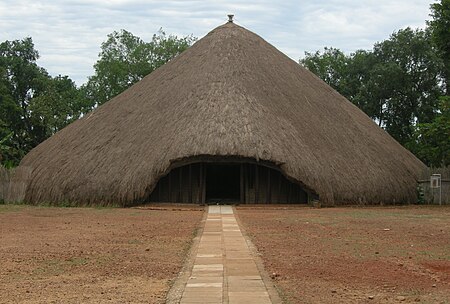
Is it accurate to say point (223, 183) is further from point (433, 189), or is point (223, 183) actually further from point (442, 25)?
point (442, 25)

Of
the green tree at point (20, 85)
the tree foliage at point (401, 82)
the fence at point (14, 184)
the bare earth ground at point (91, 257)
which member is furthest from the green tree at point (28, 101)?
the bare earth ground at point (91, 257)

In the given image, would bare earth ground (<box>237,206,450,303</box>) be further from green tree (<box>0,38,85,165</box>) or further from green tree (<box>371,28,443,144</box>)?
green tree (<box>0,38,85,165</box>)

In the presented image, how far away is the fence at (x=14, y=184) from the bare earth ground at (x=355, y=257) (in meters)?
11.6

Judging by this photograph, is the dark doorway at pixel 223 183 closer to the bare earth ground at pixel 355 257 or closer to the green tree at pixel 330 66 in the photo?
the bare earth ground at pixel 355 257

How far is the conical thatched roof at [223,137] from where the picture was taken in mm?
24203

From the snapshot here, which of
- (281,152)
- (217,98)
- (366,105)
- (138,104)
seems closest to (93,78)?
(366,105)

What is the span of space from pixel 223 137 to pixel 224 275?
15713mm

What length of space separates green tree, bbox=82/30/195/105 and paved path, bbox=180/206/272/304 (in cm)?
3860

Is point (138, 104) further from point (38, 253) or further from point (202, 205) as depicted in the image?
point (38, 253)

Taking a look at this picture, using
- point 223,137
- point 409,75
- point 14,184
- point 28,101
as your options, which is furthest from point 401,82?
point 28,101

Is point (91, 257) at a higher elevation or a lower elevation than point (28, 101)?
lower

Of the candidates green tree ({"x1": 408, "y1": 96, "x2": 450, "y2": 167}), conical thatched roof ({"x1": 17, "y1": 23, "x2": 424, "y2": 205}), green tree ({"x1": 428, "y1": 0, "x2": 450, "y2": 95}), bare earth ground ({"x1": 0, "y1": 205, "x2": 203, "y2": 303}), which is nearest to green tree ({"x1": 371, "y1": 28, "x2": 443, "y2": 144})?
green tree ({"x1": 408, "y1": 96, "x2": 450, "y2": 167})

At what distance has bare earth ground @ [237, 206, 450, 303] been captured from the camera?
309 inches

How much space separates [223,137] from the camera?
2434cm
